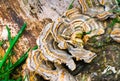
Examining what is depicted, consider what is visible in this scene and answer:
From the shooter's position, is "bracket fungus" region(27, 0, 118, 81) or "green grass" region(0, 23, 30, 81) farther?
"green grass" region(0, 23, 30, 81)

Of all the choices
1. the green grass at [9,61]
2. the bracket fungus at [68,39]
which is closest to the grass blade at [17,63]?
the green grass at [9,61]

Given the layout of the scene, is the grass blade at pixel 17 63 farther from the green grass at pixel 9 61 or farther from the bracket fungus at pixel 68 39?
the bracket fungus at pixel 68 39

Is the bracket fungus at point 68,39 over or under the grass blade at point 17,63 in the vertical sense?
over

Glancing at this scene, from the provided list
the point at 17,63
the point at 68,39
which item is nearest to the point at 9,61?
the point at 17,63

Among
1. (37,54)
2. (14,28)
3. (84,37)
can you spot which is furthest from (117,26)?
(14,28)

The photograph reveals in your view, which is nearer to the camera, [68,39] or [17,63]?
[68,39]

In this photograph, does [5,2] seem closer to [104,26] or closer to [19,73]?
[19,73]

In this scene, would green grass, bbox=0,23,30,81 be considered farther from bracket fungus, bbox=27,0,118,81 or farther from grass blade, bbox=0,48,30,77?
bracket fungus, bbox=27,0,118,81

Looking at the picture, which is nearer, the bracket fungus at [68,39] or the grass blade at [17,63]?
the bracket fungus at [68,39]

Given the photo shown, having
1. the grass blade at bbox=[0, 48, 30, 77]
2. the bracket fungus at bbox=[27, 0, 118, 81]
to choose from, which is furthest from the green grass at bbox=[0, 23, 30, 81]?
the bracket fungus at bbox=[27, 0, 118, 81]

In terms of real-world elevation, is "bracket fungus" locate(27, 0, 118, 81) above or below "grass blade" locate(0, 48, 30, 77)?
above

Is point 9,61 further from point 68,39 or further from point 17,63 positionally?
point 68,39
